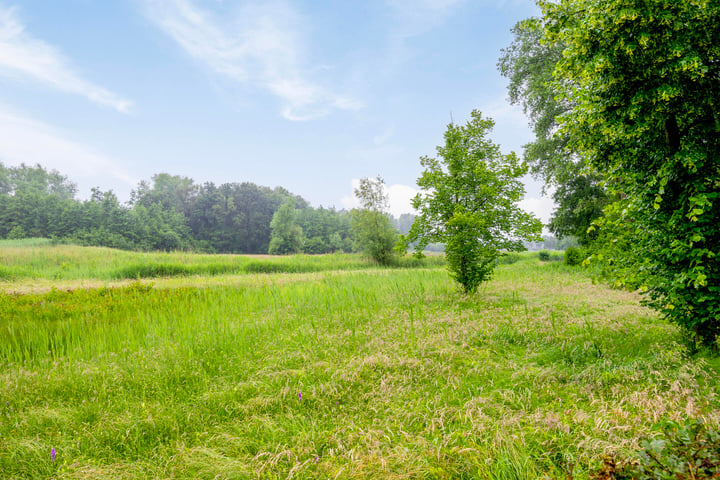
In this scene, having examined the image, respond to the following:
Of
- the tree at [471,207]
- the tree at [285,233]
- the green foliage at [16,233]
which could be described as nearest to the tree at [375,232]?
the tree at [471,207]

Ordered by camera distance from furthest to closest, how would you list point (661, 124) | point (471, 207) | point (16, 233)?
point (16, 233), point (471, 207), point (661, 124)

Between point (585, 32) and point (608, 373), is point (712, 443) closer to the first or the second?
point (608, 373)

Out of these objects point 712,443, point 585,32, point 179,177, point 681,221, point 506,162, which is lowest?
point 712,443

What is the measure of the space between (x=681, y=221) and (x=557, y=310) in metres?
3.59

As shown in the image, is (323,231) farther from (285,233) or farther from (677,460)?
(677,460)

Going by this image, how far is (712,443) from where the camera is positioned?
1.81 metres

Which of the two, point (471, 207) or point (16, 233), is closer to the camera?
point (471, 207)

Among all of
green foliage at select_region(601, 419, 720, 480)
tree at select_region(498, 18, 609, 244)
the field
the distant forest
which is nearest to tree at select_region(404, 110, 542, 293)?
the field

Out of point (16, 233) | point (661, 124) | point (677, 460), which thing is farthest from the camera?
point (16, 233)

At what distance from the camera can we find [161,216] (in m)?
60.6

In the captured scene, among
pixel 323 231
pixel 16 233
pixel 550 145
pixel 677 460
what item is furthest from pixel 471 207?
pixel 323 231

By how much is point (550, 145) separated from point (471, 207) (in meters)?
16.5

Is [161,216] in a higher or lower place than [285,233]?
higher

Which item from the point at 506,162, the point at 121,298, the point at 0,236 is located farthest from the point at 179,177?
the point at 506,162
